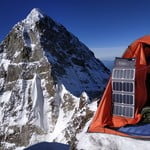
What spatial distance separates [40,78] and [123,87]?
51662 mm

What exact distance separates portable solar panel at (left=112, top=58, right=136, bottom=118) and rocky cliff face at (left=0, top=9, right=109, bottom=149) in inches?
1296

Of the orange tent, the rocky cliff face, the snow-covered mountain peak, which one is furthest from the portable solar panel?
the snow-covered mountain peak

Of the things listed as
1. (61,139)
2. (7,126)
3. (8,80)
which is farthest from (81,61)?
(61,139)

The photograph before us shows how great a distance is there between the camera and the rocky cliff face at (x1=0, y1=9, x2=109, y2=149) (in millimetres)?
56625

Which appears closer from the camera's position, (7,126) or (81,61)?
(7,126)

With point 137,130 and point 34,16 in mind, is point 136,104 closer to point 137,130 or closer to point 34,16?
point 137,130

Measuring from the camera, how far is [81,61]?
68.4 metres

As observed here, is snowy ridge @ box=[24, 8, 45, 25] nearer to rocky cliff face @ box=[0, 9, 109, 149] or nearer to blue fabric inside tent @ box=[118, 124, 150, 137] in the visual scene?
rocky cliff face @ box=[0, 9, 109, 149]

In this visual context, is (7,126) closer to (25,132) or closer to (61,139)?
(25,132)

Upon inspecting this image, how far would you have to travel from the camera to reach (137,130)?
520 inches

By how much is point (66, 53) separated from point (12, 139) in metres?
24.5

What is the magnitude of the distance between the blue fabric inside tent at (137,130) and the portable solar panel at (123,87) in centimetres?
128

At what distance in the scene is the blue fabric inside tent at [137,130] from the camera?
12.8 meters

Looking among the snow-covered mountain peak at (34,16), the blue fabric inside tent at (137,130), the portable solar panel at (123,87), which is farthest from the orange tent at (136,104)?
the snow-covered mountain peak at (34,16)
